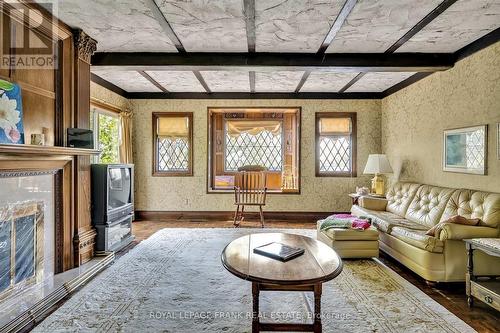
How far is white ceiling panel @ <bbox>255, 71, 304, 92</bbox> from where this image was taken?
4.42 metres

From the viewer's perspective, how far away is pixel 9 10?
2248mm

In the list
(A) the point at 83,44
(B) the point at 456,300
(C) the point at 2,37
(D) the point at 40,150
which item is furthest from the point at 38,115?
(B) the point at 456,300

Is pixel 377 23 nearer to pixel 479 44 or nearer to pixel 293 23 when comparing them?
pixel 293 23

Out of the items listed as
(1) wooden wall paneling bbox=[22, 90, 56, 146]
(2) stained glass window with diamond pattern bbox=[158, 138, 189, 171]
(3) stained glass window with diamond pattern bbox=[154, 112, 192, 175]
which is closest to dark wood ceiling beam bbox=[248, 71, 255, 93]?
(3) stained glass window with diamond pattern bbox=[154, 112, 192, 175]

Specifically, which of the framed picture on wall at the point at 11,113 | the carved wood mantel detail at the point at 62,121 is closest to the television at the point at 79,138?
the carved wood mantel detail at the point at 62,121

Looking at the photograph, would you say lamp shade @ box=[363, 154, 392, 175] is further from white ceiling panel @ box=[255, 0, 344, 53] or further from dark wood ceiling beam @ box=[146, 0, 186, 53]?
dark wood ceiling beam @ box=[146, 0, 186, 53]

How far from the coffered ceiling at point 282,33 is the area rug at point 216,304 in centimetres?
243

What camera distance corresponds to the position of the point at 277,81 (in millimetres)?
4816

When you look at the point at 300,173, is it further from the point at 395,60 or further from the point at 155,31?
the point at 155,31

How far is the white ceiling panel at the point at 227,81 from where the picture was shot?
14.6ft

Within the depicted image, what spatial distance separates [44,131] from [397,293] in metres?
3.42

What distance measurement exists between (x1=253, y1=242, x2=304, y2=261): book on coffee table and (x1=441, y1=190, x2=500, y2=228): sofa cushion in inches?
72.2

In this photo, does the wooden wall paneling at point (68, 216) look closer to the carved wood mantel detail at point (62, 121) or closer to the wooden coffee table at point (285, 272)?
the carved wood mantel detail at point (62, 121)

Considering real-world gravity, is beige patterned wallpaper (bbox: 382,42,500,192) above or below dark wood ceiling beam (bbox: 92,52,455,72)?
below
